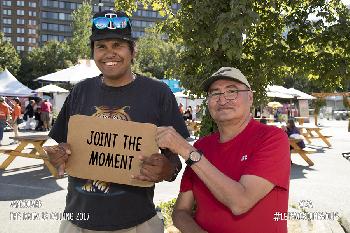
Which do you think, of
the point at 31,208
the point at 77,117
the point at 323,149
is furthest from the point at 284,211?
the point at 323,149

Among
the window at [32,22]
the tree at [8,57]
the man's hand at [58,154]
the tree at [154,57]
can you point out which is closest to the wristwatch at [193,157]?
the man's hand at [58,154]

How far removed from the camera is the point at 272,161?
2135mm

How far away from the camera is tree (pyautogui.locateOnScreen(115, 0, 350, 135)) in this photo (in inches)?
202

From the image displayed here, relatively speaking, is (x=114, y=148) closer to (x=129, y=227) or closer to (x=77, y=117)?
(x=77, y=117)

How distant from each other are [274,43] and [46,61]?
214 feet

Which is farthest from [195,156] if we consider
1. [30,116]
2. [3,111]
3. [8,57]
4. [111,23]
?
[8,57]

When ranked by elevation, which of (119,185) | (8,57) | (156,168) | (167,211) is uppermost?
(8,57)

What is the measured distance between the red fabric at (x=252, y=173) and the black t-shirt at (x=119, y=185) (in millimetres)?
351

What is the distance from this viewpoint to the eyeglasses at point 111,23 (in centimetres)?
257

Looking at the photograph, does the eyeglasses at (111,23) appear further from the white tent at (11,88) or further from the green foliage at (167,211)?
the white tent at (11,88)

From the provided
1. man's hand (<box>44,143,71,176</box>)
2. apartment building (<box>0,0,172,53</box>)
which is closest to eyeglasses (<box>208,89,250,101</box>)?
man's hand (<box>44,143,71,176</box>)

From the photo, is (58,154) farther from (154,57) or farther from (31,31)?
(31,31)

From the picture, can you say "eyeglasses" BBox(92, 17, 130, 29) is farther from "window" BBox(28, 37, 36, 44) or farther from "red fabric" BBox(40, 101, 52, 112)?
"window" BBox(28, 37, 36, 44)

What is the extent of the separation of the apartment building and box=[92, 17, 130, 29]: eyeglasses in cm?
12689
